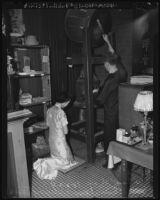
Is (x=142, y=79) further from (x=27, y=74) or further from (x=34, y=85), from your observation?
(x=34, y=85)

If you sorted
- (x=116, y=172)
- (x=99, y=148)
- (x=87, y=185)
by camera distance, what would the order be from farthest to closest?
(x=99, y=148) → (x=116, y=172) → (x=87, y=185)

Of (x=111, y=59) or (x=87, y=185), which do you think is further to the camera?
(x=111, y=59)

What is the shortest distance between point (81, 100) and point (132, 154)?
6.83 ft

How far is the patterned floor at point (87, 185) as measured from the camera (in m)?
3.21

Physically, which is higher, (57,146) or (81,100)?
(81,100)

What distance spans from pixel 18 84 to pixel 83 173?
2057 millimetres

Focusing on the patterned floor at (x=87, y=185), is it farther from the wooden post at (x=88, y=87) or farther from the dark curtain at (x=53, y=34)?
the dark curtain at (x=53, y=34)

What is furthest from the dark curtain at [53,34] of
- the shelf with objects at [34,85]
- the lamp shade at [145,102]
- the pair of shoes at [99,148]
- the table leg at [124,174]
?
the table leg at [124,174]

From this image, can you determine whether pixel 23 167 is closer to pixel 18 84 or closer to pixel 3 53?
pixel 3 53

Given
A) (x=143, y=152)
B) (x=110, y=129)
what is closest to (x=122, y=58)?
(x=110, y=129)

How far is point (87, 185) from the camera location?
3426mm

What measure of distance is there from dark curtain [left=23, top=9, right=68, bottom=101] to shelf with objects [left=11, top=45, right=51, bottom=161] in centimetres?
24

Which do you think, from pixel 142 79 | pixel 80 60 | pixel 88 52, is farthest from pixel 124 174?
pixel 80 60

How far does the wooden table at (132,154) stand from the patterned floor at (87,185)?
347 millimetres
